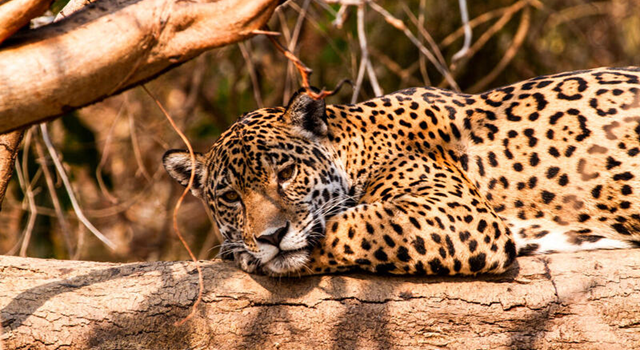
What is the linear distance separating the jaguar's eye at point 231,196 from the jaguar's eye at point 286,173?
12.5 inches

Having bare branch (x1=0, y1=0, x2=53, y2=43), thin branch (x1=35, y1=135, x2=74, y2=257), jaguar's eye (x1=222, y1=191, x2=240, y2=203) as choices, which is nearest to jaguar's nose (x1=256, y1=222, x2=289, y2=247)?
jaguar's eye (x1=222, y1=191, x2=240, y2=203)

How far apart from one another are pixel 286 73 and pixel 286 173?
18.5 feet

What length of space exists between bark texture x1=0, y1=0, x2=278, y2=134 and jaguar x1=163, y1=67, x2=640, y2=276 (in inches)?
74.5

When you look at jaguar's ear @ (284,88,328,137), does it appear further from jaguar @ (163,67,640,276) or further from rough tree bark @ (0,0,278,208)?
rough tree bark @ (0,0,278,208)

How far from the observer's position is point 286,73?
10.7m

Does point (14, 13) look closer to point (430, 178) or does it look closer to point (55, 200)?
point (430, 178)

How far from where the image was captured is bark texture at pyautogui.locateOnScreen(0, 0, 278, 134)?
300 centimetres

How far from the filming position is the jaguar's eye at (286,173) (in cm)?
525

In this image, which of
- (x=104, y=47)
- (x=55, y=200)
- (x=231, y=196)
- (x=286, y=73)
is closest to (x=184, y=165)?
(x=231, y=196)

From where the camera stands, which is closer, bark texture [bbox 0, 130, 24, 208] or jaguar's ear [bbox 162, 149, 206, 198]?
bark texture [bbox 0, 130, 24, 208]

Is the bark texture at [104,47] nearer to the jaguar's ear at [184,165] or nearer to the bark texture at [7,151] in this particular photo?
the bark texture at [7,151]

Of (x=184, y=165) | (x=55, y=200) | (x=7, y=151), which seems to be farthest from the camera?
(x=55, y=200)

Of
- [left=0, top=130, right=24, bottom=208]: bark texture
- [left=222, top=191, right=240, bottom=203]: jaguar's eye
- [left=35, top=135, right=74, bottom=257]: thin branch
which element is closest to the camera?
[left=0, top=130, right=24, bottom=208]: bark texture

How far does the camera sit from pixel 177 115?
11.6 m
